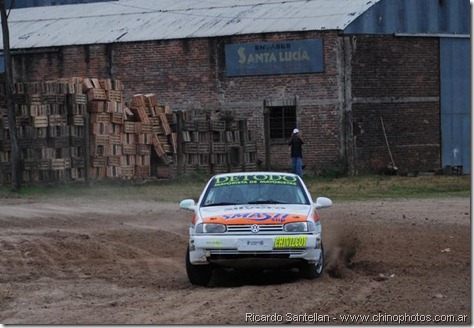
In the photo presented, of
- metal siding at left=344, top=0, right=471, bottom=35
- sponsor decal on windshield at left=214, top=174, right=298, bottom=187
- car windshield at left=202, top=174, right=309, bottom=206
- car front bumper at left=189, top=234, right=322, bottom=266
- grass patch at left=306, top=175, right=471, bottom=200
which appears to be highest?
metal siding at left=344, top=0, right=471, bottom=35

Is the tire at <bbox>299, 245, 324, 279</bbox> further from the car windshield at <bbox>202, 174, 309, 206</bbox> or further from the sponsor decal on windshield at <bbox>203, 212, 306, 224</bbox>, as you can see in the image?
the car windshield at <bbox>202, 174, 309, 206</bbox>

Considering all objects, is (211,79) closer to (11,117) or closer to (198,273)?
(11,117)

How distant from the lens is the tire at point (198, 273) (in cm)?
1495

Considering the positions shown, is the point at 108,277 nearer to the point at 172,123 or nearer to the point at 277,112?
the point at 172,123

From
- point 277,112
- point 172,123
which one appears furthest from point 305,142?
point 172,123

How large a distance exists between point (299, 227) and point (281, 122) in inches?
1004

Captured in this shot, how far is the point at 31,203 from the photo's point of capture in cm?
2808

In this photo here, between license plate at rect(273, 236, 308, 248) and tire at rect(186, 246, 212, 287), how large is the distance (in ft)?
3.61

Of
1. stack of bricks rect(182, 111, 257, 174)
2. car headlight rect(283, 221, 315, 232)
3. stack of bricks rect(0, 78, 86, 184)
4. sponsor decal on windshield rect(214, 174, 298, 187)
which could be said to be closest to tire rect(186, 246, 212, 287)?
car headlight rect(283, 221, 315, 232)

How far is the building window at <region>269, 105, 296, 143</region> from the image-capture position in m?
39.8

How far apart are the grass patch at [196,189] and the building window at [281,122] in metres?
4.37

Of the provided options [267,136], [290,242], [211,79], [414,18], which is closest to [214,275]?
[290,242]

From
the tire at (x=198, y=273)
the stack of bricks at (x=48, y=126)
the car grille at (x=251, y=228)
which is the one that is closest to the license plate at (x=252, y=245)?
the car grille at (x=251, y=228)

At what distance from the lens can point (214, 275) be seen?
53.5 ft
